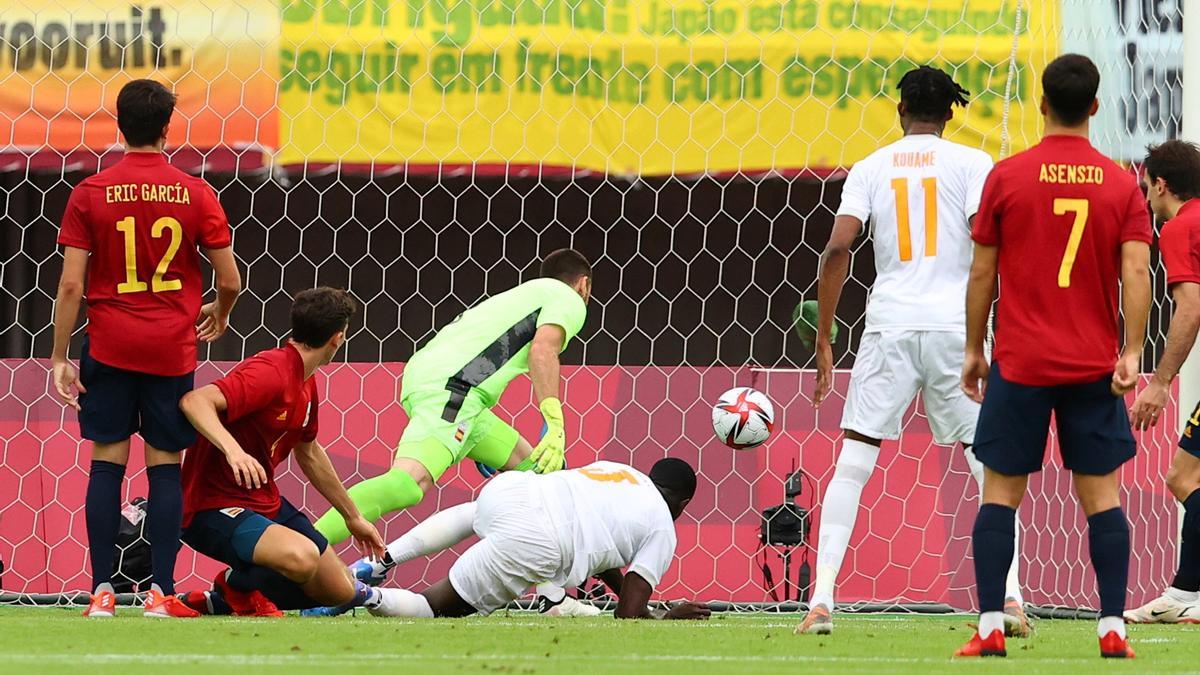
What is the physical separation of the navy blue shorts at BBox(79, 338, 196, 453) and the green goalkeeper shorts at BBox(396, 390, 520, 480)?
986 millimetres

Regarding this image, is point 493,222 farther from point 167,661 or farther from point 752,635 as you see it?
point 167,661

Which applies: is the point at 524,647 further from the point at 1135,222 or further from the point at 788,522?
the point at 788,522

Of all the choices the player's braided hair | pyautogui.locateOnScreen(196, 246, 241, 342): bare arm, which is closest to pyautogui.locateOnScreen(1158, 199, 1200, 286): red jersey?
the player's braided hair

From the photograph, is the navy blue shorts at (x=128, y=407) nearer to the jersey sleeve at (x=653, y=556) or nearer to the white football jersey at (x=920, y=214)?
the jersey sleeve at (x=653, y=556)

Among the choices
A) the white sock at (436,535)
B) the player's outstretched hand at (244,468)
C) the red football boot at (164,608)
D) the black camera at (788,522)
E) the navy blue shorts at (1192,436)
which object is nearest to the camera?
the player's outstretched hand at (244,468)

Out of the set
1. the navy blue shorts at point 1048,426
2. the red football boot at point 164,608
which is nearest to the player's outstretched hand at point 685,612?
the red football boot at point 164,608

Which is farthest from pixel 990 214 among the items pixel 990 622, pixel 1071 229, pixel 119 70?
pixel 119 70

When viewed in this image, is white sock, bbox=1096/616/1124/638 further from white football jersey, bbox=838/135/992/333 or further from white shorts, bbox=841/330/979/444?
white football jersey, bbox=838/135/992/333

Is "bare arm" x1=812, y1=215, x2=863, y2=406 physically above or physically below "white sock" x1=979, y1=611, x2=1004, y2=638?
above

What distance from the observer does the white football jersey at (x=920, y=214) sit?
4668 mm

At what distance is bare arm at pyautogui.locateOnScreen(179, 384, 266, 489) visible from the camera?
488 centimetres

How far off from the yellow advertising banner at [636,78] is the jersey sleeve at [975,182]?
2.04 metres

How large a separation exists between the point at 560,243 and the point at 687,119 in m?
1.21

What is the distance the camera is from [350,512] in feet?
17.6
